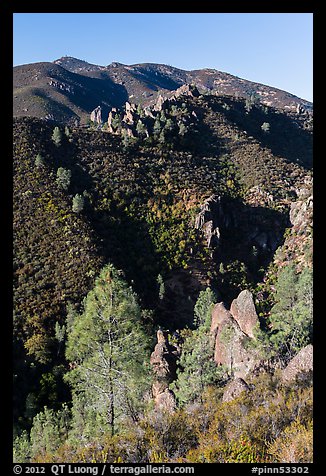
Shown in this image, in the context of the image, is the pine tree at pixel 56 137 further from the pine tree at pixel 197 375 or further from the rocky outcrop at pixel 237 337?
the pine tree at pixel 197 375

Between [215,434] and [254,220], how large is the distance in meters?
43.2

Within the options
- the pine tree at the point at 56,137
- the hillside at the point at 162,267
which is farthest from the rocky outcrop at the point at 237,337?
the pine tree at the point at 56,137

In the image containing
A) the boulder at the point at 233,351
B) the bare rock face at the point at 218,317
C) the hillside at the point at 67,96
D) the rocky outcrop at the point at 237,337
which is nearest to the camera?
the boulder at the point at 233,351

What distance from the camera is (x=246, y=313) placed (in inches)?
668

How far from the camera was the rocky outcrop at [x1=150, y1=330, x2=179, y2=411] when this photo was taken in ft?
41.3

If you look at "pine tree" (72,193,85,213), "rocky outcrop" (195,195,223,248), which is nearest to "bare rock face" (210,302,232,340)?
"rocky outcrop" (195,195,223,248)

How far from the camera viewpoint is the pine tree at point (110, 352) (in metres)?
8.94

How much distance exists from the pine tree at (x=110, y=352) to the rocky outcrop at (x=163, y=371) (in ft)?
12.2

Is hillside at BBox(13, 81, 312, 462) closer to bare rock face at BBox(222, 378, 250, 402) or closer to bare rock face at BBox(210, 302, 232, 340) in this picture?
bare rock face at BBox(210, 302, 232, 340)

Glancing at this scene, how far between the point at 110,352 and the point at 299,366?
581 centimetres

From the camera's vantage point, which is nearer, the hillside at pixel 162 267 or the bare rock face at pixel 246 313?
the hillside at pixel 162 267
